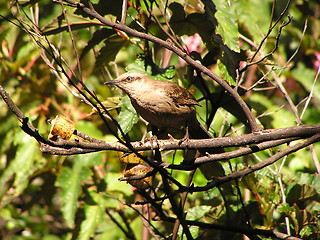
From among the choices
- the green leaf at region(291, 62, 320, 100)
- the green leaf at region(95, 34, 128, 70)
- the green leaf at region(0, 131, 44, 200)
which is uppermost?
the green leaf at region(291, 62, 320, 100)

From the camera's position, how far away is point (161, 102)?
3.62 meters

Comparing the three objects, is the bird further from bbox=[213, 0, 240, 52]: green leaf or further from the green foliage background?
bbox=[213, 0, 240, 52]: green leaf

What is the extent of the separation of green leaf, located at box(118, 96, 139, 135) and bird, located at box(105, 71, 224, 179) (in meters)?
0.12

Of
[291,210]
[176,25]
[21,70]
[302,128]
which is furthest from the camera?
[21,70]

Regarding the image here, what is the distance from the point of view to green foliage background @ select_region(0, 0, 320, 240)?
10.5ft

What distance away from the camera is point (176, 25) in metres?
3.35

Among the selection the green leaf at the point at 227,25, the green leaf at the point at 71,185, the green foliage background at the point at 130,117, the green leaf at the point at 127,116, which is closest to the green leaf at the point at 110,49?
the green foliage background at the point at 130,117

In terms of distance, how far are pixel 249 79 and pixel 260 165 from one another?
2.73 m

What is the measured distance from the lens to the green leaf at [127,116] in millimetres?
3100

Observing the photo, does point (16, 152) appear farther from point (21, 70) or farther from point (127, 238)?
point (127, 238)

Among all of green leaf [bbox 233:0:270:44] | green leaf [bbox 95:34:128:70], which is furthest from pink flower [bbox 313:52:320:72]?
green leaf [bbox 95:34:128:70]

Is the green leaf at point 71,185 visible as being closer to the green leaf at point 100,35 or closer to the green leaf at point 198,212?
the green leaf at point 198,212

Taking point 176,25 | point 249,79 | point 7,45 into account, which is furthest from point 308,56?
point 7,45

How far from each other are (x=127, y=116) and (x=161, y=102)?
0.49 metres
